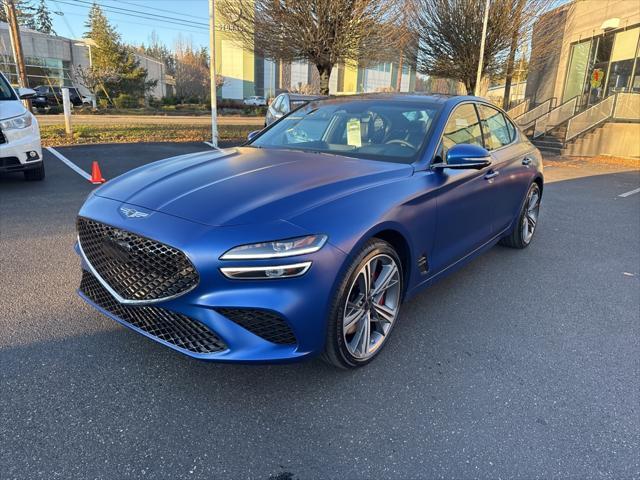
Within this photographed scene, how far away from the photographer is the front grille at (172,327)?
2207 mm

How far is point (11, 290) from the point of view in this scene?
11.7 ft

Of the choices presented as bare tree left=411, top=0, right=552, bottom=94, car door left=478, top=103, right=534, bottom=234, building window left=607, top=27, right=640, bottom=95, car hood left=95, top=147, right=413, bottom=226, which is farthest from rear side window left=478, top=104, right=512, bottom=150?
building window left=607, top=27, right=640, bottom=95

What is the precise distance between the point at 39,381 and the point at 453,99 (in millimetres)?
3519

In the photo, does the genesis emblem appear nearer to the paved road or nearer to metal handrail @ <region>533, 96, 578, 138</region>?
the paved road

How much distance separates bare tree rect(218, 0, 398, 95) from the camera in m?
13.4

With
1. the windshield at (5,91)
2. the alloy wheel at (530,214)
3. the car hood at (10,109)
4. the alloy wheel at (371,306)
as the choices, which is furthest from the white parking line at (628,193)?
the windshield at (5,91)

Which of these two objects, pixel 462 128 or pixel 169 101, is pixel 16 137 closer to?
pixel 462 128

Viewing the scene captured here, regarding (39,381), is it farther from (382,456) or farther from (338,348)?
(382,456)

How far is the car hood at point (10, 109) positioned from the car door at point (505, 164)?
6476mm

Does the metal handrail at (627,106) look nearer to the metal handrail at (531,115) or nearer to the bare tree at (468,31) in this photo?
the metal handrail at (531,115)

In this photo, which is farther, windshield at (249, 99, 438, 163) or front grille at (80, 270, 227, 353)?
windshield at (249, 99, 438, 163)

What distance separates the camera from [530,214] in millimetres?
5238

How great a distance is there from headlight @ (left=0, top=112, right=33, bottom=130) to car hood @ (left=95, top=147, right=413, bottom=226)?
15.2 feet

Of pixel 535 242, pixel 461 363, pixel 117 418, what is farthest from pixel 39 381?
pixel 535 242
